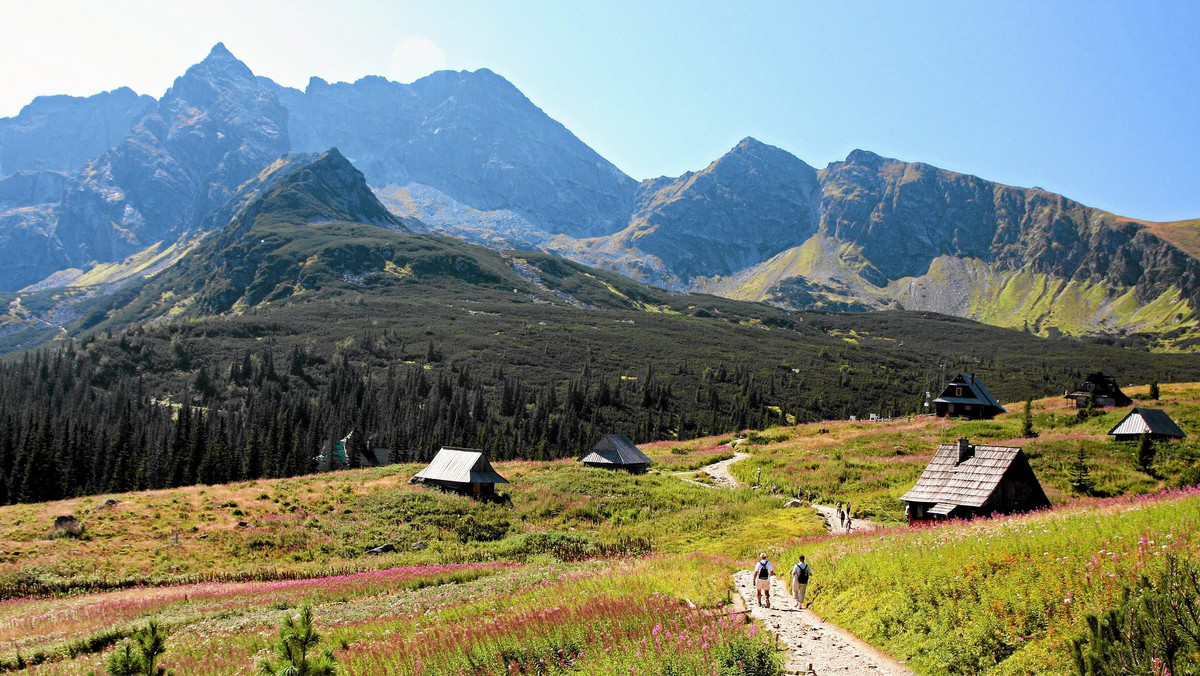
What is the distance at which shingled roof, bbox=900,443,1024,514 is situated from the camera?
28.8 meters

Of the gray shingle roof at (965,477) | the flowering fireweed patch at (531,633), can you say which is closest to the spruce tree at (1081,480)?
the gray shingle roof at (965,477)

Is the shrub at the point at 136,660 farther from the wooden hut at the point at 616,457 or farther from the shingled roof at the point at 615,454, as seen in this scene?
the shingled roof at the point at 615,454

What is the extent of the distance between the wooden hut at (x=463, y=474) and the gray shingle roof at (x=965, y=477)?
33.3m

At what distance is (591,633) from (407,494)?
138ft

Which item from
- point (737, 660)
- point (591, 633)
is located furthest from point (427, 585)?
point (737, 660)

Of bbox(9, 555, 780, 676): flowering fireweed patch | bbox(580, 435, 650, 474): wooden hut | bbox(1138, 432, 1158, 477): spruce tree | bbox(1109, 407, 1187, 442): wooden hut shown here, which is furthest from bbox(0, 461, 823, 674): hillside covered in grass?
bbox(1109, 407, 1187, 442): wooden hut

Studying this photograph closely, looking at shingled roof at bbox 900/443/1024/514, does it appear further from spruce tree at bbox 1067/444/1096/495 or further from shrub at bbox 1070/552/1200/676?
shrub at bbox 1070/552/1200/676

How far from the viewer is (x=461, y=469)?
5491cm

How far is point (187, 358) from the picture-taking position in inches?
7382

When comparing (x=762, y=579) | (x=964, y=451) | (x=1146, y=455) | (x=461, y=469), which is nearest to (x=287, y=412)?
(x=461, y=469)

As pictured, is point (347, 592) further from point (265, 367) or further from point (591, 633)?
point (265, 367)

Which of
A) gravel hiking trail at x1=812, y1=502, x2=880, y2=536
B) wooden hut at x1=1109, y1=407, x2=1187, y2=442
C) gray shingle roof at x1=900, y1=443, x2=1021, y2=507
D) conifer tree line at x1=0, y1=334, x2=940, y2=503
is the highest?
wooden hut at x1=1109, y1=407, x2=1187, y2=442

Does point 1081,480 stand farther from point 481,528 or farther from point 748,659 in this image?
point 481,528

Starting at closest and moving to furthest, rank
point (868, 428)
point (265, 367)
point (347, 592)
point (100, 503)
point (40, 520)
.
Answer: point (347, 592) < point (40, 520) < point (100, 503) < point (868, 428) < point (265, 367)
